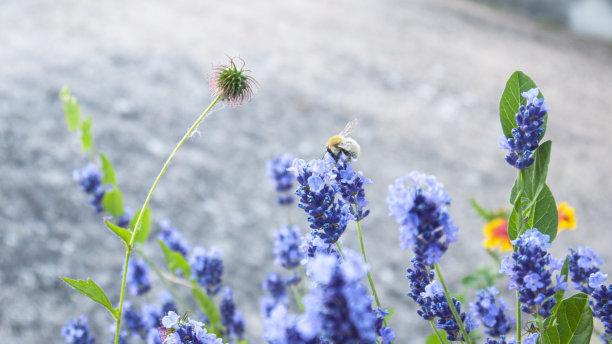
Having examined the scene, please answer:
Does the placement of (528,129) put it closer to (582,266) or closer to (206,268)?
(582,266)

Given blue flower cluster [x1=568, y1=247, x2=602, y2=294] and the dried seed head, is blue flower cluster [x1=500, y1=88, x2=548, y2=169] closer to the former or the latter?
blue flower cluster [x1=568, y1=247, x2=602, y2=294]

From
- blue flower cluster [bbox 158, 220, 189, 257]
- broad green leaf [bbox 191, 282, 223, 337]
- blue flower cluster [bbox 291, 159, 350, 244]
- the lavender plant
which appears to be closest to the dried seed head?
the lavender plant

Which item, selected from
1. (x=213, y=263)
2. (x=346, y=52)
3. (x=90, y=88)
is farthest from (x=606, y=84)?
(x=213, y=263)

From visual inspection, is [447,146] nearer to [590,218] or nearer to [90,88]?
[590,218]

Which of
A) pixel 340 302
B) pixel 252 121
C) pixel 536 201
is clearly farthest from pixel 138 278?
pixel 252 121

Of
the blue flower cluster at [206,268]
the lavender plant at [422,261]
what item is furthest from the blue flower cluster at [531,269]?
the blue flower cluster at [206,268]

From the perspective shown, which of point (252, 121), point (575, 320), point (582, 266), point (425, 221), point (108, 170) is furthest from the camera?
point (252, 121)
